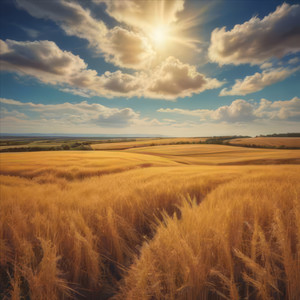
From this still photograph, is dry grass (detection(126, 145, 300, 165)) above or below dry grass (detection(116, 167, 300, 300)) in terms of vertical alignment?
below

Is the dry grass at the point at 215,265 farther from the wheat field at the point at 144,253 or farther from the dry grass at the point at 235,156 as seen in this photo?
the dry grass at the point at 235,156

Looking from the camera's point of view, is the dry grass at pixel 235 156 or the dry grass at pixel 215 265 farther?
the dry grass at pixel 235 156

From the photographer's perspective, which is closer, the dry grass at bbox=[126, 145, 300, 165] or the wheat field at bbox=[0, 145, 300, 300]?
the wheat field at bbox=[0, 145, 300, 300]

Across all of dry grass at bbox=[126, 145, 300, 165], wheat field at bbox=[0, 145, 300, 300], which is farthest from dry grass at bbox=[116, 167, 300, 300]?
dry grass at bbox=[126, 145, 300, 165]

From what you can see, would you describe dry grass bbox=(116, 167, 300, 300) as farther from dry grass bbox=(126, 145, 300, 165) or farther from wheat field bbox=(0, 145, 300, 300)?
dry grass bbox=(126, 145, 300, 165)

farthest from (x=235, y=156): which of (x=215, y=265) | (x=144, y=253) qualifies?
(x=144, y=253)

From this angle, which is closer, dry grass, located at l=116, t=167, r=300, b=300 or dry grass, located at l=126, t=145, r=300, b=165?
dry grass, located at l=116, t=167, r=300, b=300

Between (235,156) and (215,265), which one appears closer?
(215,265)

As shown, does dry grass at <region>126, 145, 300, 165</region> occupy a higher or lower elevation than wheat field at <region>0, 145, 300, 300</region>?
lower

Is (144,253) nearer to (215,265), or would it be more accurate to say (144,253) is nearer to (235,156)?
(215,265)

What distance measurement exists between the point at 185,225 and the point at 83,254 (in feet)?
3.94

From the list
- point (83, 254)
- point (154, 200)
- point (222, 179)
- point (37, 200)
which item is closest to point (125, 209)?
point (154, 200)

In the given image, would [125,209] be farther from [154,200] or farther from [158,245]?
[158,245]

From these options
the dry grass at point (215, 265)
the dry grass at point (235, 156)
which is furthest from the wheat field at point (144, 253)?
the dry grass at point (235, 156)
